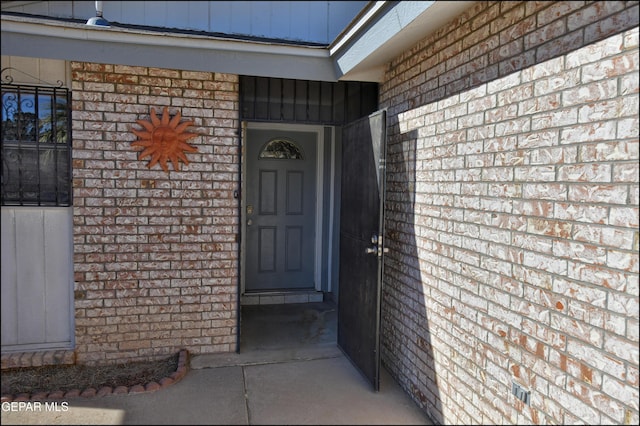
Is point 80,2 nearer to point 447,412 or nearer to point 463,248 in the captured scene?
point 463,248

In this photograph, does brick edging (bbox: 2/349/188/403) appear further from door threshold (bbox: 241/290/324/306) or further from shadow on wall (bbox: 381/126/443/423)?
door threshold (bbox: 241/290/324/306)

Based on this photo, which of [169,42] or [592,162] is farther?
[169,42]

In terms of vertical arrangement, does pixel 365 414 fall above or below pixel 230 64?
below

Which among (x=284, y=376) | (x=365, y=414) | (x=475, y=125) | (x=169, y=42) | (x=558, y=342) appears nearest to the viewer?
(x=558, y=342)

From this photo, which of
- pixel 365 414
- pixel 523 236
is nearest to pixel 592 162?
pixel 523 236

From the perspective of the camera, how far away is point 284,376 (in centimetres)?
321

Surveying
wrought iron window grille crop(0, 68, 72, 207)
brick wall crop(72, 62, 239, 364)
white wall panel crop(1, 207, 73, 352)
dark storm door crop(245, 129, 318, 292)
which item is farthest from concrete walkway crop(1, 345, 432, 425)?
dark storm door crop(245, 129, 318, 292)

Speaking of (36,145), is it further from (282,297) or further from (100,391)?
(282,297)

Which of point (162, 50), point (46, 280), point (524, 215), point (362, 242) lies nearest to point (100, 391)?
point (46, 280)

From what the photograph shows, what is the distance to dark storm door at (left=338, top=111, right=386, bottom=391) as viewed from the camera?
297cm

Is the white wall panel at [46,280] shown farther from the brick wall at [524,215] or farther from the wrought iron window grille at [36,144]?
the brick wall at [524,215]

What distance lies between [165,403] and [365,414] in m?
1.33

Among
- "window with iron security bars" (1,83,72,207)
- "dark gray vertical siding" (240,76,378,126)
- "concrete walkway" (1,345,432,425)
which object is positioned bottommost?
"concrete walkway" (1,345,432,425)

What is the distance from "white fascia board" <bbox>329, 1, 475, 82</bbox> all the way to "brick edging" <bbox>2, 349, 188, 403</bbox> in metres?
2.63
